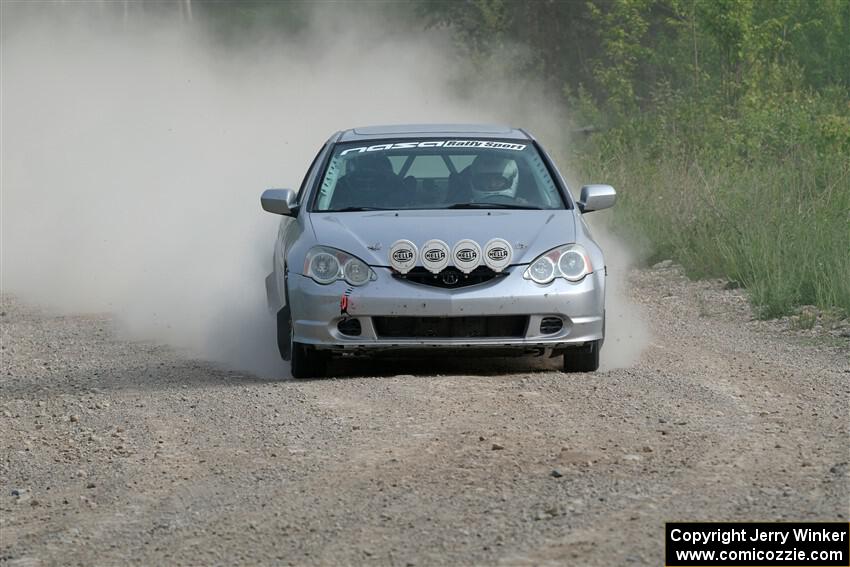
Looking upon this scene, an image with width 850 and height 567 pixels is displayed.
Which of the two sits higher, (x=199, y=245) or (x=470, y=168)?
(x=470, y=168)

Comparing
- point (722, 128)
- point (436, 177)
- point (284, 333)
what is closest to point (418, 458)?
point (284, 333)

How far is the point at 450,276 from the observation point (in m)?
9.09

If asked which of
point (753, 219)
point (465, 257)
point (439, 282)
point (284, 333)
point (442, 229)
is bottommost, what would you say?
point (753, 219)

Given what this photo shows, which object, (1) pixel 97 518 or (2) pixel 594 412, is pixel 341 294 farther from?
(1) pixel 97 518

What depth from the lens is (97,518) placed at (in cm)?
651

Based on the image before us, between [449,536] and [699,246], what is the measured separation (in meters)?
10.5

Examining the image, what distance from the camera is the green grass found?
42.8 ft

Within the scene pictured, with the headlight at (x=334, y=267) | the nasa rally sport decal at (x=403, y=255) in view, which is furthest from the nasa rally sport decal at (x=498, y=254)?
the headlight at (x=334, y=267)

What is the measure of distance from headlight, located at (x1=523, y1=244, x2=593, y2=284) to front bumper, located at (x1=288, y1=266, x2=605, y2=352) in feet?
0.14

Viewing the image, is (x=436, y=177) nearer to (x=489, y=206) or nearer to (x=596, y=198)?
(x=489, y=206)

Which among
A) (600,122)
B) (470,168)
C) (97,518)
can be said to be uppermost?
(470,168)

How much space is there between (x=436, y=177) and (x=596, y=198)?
1105 mm

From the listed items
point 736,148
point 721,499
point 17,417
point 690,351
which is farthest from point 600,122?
point 721,499

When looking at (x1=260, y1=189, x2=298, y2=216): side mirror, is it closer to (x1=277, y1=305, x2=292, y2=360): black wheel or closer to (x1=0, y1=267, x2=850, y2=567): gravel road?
(x1=277, y1=305, x2=292, y2=360): black wheel
